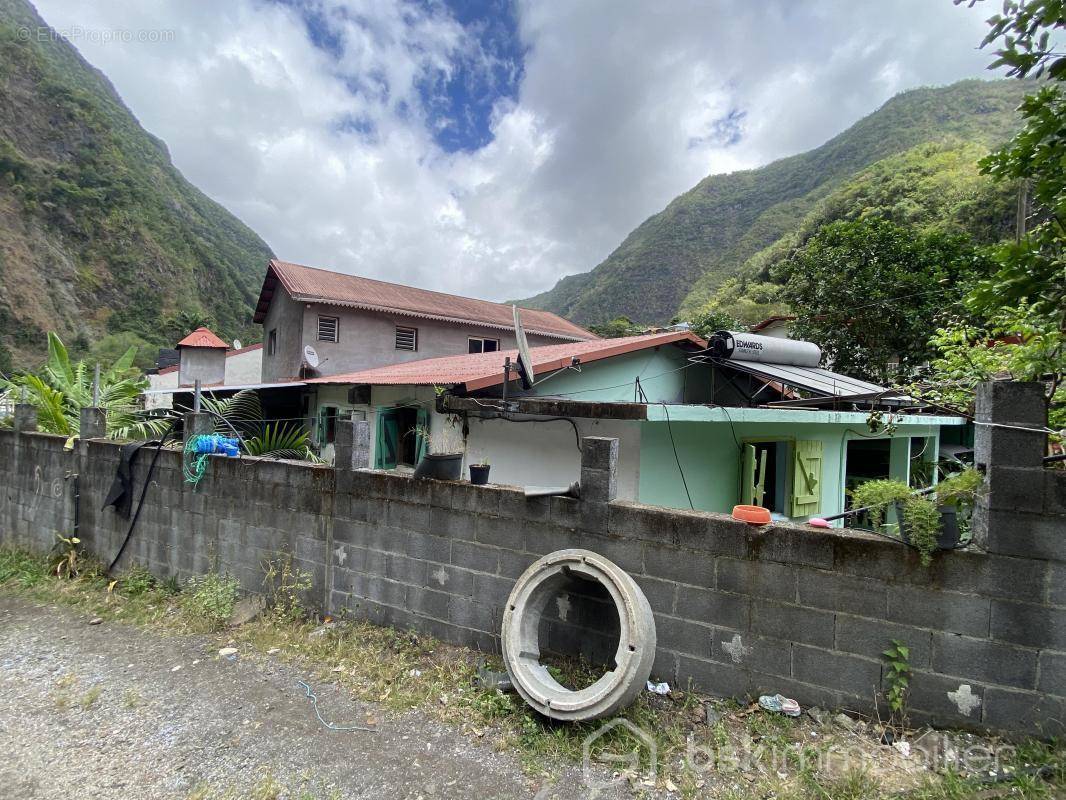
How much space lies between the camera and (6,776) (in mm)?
2951

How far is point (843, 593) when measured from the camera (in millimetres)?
2859

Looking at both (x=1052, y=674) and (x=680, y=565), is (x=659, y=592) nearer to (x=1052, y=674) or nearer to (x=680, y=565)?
(x=680, y=565)

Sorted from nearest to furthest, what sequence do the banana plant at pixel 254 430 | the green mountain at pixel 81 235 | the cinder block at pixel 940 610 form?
the cinder block at pixel 940 610
the banana plant at pixel 254 430
the green mountain at pixel 81 235

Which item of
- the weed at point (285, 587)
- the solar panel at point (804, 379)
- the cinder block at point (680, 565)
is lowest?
the weed at point (285, 587)

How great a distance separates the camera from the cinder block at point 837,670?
2.81 metres

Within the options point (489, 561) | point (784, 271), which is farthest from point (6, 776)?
point (784, 271)

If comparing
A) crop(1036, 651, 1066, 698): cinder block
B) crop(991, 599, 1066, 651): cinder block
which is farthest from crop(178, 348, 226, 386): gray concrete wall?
crop(1036, 651, 1066, 698): cinder block

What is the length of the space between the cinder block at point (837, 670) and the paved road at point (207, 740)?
1.42 m

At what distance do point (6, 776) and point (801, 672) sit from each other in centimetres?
462

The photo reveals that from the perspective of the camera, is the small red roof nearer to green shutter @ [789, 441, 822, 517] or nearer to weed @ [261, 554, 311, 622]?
weed @ [261, 554, 311, 622]

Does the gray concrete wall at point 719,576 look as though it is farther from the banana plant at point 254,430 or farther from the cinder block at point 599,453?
the banana plant at point 254,430

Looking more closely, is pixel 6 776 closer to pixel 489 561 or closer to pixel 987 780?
pixel 489 561

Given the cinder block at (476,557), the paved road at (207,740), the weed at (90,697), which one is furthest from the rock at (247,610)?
the cinder block at (476,557)

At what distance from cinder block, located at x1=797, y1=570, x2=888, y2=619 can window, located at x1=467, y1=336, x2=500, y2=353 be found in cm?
1773
